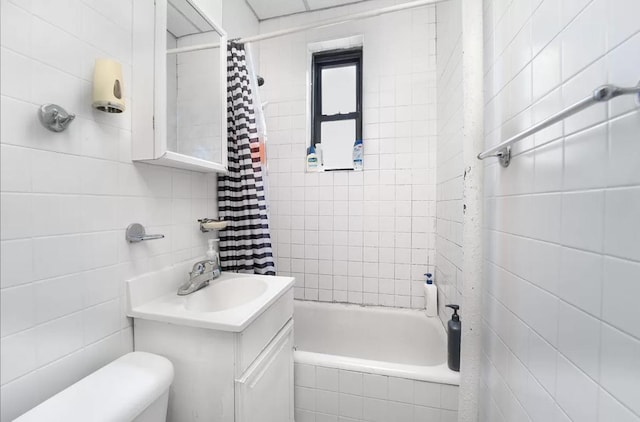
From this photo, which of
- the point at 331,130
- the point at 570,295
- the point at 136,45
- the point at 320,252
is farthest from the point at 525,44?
the point at 320,252

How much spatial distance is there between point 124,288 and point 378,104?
6.11 feet

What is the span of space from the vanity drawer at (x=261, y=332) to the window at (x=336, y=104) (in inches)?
46.5

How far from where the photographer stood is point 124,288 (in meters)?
0.91

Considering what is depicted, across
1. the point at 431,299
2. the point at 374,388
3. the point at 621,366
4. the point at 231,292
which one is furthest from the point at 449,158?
the point at 231,292

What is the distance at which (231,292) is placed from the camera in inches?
49.7

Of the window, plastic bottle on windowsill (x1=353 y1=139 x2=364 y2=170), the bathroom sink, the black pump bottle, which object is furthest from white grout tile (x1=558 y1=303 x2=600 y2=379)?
the window

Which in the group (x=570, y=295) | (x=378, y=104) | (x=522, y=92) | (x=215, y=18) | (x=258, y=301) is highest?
(x=215, y=18)

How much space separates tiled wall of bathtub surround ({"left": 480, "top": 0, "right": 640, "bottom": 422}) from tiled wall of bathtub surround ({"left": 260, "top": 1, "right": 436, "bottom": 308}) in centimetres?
91

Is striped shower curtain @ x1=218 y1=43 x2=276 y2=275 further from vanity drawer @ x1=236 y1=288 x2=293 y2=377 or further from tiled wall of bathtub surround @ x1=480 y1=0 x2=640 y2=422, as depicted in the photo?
tiled wall of bathtub surround @ x1=480 y1=0 x2=640 y2=422

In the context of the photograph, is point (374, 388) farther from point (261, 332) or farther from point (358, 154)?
point (358, 154)

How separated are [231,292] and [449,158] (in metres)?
1.43

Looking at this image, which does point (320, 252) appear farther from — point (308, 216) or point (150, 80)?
point (150, 80)

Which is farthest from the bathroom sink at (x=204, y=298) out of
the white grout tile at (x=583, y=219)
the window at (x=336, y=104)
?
the window at (x=336, y=104)

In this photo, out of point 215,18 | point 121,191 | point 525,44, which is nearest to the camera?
point 525,44
